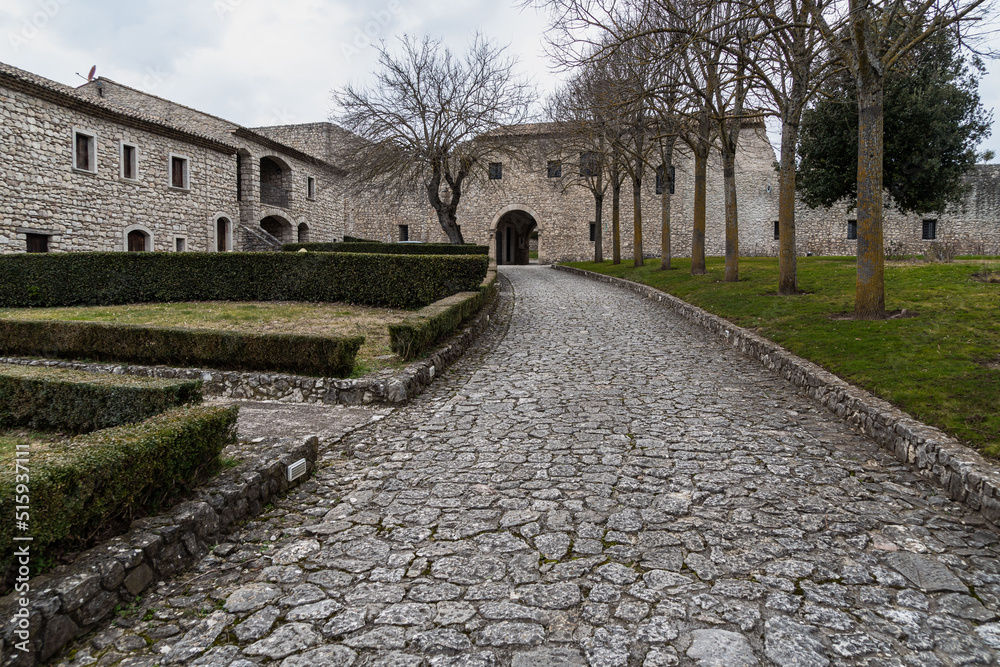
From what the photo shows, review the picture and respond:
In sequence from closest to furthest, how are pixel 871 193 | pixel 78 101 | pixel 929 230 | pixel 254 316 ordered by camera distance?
1. pixel 871 193
2. pixel 254 316
3. pixel 78 101
4. pixel 929 230

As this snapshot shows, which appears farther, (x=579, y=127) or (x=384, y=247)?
(x=384, y=247)

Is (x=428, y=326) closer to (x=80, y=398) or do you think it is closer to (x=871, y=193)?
(x=80, y=398)

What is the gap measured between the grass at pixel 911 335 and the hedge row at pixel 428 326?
4.89m

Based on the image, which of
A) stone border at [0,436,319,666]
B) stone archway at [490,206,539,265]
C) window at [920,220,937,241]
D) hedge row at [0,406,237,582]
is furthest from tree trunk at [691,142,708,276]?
window at [920,220,937,241]

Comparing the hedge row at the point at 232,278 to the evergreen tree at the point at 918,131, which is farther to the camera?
the evergreen tree at the point at 918,131

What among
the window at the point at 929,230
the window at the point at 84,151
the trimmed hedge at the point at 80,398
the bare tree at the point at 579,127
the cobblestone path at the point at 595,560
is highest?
the bare tree at the point at 579,127

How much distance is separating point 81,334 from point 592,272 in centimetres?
1875

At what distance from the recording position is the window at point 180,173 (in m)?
23.5

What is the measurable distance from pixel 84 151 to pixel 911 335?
2405 centimetres

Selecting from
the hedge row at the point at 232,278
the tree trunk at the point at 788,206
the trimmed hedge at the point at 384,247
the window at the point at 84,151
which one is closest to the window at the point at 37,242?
the window at the point at 84,151

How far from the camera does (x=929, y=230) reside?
1334 inches

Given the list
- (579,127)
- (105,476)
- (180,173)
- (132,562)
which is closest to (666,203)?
(579,127)

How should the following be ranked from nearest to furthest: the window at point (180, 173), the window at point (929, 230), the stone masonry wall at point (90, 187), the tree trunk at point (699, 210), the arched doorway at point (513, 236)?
the tree trunk at point (699, 210)
the stone masonry wall at point (90, 187)
the window at point (180, 173)
the window at point (929, 230)
the arched doorway at point (513, 236)

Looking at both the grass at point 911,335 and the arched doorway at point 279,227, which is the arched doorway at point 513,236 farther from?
the grass at point 911,335
